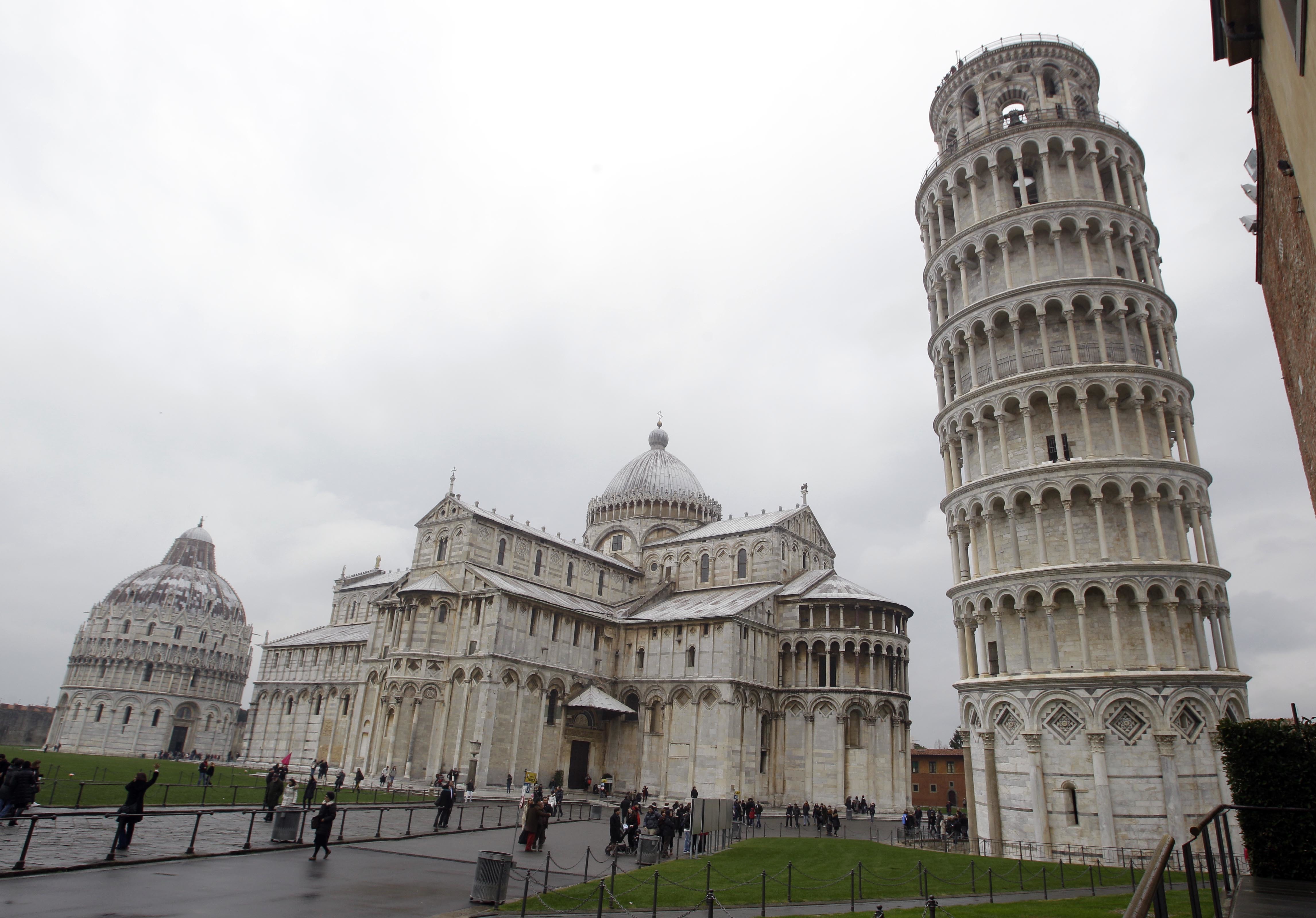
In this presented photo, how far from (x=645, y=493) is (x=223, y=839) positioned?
4363 centimetres

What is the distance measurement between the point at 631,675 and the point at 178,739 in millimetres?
60996


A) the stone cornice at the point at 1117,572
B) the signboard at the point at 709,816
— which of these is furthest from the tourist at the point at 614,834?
the stone cornice at the point at 1117,572

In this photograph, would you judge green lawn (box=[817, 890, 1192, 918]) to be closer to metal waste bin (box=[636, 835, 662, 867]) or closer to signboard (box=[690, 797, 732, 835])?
metal waste bin (box=[636, 835, 662, 867])

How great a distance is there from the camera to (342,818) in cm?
2120

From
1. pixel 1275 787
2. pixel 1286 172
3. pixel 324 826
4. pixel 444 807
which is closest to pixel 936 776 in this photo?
pixel 444 807

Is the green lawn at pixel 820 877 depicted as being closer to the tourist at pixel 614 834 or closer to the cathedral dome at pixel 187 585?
the tourist at pixel 614 834

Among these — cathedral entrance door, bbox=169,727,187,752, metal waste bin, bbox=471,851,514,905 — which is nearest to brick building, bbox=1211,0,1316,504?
metal waste bin, bbox=471,851,514,905

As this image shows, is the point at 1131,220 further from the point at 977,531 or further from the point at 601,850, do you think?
the point at 601,850

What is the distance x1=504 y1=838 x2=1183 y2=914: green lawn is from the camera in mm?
14789

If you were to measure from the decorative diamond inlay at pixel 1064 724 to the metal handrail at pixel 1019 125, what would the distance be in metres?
21.3

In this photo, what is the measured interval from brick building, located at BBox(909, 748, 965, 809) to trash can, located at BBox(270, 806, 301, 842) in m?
61.5

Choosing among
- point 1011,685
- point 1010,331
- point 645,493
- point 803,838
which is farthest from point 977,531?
point 645,493

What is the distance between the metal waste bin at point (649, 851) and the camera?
1978cm

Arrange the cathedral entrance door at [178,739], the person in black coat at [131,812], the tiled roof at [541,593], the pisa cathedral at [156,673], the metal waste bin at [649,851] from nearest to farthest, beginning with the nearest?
the person in black coat at [131,812] → the metal waste bin at [649,851] → the tiled roof at [541,593] → the pisa cathedral at [156,673] → the cathedral entrance door at [178,739]
